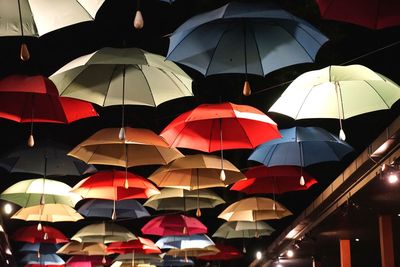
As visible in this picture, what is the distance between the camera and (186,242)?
14.9 m

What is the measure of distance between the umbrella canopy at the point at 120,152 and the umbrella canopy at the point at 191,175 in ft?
1.79

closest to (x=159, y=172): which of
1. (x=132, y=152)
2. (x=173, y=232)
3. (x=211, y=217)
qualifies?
(x=132, y=152)

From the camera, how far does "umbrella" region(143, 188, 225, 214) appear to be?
11.6m

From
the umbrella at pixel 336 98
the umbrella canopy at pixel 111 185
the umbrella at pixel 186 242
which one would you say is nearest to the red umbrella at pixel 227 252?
the umbrella at pixel 186 242

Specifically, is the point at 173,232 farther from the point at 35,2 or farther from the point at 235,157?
the point at 35,2

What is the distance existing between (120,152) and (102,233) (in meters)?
4.87

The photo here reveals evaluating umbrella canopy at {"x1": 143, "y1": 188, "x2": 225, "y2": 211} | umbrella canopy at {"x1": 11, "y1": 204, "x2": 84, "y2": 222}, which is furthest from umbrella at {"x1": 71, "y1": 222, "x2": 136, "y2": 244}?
umbrella canopy at {"x1": 143, "y1": 188, "x2": 225, "y2": 211}

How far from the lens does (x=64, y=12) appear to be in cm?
494

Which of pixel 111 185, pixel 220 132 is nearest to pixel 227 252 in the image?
pixel 111 185

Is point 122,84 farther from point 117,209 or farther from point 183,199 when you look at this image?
point 117,209

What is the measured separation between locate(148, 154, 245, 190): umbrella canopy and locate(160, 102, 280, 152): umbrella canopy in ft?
3.54

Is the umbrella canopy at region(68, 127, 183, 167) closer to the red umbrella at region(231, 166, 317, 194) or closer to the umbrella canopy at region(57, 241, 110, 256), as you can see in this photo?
the red umbrella at region(231, 166, 317, 194)

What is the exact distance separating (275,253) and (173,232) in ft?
23.0

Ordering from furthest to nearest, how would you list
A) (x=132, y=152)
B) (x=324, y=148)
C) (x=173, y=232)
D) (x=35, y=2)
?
(x=173, y=232) → (x=324, y=148) → (x=132, y=152) → (x=35, y=2)
